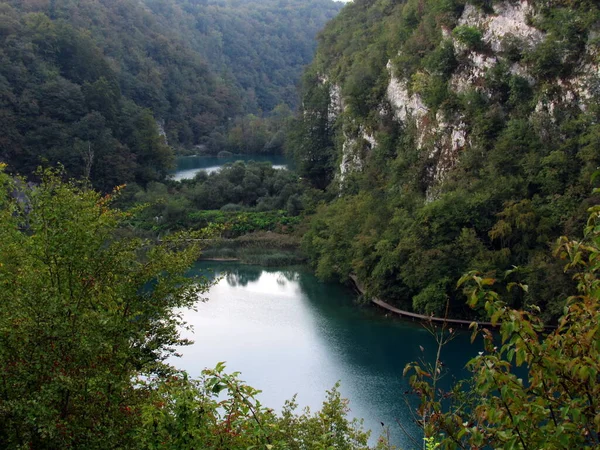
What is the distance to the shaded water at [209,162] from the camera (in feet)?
208

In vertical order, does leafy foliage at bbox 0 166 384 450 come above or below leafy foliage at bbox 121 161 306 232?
above

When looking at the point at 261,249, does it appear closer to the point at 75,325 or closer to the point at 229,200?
the point at 229,200

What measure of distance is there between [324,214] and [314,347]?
12.1 m

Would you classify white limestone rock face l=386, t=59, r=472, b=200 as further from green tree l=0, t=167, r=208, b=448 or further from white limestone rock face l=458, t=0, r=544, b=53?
green tree l=0, t=167, r=208, b=448

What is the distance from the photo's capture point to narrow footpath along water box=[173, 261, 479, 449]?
19.0 m

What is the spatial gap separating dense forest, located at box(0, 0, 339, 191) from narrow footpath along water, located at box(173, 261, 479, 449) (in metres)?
7.93

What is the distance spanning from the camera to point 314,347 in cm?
2345

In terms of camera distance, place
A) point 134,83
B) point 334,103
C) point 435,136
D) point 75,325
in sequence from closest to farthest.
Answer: point 75,325 < point 435,136 < point 334,103 < point 134,83

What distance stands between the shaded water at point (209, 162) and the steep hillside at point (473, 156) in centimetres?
2954

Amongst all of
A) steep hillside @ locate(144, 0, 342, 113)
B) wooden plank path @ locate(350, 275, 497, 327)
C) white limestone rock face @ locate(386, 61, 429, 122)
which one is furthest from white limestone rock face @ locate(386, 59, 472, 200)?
steep hillside @ locate(144, 0, 342, 113)

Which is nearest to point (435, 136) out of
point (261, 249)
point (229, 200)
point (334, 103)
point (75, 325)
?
point (261, 249)

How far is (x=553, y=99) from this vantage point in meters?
24.8

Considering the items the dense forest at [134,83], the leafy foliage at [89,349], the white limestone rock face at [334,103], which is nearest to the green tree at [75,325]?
the leafy foliage at [89,349]

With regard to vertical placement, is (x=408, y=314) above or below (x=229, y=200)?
below
